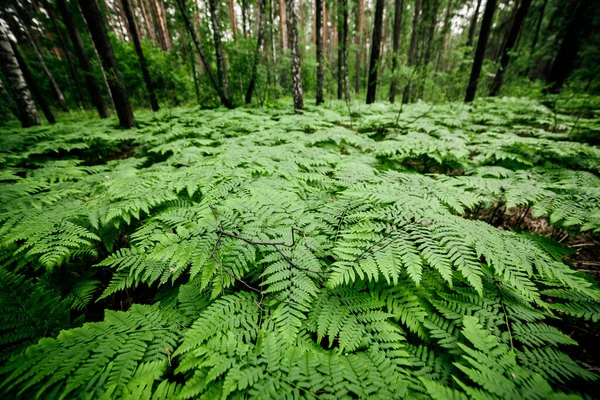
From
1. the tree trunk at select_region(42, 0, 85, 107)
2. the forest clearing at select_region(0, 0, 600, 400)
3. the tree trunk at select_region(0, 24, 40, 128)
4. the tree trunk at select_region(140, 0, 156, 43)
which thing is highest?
the tree trunk at select_region(140, 0, 156, 43)

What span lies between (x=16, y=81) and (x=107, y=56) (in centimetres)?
273

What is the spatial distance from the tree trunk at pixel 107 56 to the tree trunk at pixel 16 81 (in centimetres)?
239

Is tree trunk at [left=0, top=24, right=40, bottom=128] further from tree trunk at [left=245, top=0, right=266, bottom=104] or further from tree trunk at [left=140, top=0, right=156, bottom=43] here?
tree trunk at [left=140, top=0, right=156, bottom=43]

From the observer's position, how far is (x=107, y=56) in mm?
5398

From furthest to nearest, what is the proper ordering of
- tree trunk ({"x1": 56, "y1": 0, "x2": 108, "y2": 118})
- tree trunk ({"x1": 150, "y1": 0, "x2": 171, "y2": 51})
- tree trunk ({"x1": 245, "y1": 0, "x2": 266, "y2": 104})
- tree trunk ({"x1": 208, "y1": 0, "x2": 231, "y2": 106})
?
tree trunk ({"x1": 150, "y1": 0, "x2": 171, "y2": 51})
tree trunk ({"x1": 56, "y1": 0, "x2": 108, "y2": 118})
tree trunk ({"x1": 208, "y1": 0, "x2": 231, "y2": 106})
tree trunk ({"x1": 245, "y1": 0, "x2": 266, "y2": 104})

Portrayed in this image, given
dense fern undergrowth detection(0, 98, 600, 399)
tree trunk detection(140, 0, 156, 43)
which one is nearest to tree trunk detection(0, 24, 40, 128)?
dense fern undergrowth detection(0, 98, 600, 399)

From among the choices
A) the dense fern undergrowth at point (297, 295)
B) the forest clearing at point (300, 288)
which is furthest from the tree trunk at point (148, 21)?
the dense fern undergrowth at point (297, 295)

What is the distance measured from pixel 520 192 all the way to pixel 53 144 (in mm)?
7685

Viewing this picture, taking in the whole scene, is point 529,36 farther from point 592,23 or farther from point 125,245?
point 125,245

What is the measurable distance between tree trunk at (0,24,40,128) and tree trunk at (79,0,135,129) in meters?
2.39

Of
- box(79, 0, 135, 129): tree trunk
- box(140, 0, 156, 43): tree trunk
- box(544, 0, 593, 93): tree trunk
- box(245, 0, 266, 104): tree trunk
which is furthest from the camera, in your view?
box(140, 0, 156, 43): tree trunk

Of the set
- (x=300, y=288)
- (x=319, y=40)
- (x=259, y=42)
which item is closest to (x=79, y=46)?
(x=259, y=42)

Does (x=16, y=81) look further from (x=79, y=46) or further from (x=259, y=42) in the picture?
(x=259, y=42)

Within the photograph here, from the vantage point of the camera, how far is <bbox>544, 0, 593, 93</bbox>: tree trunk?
8062 millimetres
